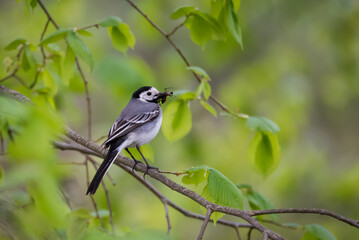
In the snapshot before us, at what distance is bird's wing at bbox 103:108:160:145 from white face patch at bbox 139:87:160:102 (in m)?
0.21

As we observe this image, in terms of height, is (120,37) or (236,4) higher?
(236,4)

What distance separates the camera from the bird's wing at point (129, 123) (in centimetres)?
305

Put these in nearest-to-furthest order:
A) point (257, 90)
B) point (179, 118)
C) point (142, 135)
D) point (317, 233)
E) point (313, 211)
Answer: point (313, 211) → point (317, 233) → point (179, 118) → point (142, 135) → point (257, 90)

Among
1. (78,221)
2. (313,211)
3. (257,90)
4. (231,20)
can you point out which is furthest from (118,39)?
(257,90)

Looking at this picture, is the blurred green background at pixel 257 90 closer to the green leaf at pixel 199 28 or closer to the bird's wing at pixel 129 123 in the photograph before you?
the bird's wing at pixel 129 123

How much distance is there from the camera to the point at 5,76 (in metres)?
2.96

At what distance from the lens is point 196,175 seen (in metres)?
2.16

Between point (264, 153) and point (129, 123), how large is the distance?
1.13 meters

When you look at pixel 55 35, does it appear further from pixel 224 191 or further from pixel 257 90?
pixel 257 90

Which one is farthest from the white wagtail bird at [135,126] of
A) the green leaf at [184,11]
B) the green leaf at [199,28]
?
the green leaf at [184,11]

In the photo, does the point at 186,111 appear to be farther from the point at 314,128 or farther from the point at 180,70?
the point at 314,128

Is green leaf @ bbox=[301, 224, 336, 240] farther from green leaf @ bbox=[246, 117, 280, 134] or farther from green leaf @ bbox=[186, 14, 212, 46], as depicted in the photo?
green leaf @ bbox=[186, 14, 212, 46]

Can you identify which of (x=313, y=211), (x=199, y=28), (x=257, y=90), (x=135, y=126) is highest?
(x=257, y=90)

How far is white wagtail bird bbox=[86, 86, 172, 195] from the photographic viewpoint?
2.66m
